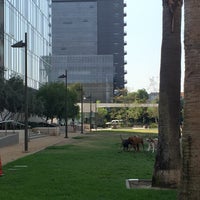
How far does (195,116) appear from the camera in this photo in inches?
280

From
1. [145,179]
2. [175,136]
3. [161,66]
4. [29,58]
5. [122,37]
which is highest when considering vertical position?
[122,37]

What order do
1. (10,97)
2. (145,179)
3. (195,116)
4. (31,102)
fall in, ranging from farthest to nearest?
(31,102) < (10,97) < (145,179) < (195,116)

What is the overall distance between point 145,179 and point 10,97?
105 feet

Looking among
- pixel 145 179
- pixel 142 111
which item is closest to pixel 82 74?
pixel 142 111

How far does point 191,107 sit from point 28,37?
6215 cm

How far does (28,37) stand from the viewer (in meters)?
67.9

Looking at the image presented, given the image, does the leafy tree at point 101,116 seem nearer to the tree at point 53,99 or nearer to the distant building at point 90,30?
the distant building at point 90,30

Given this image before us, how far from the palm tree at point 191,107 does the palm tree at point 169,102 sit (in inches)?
190

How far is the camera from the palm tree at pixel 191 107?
7125 mm

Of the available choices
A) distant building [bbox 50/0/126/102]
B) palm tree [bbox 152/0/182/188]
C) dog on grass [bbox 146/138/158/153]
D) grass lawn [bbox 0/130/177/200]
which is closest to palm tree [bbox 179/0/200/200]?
grass lawn [bbox 0/130/177/200]

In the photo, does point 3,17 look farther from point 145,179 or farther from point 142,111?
point 142,111

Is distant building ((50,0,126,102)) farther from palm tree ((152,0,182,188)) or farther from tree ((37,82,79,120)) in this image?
palm tree ((152,0,182,188))

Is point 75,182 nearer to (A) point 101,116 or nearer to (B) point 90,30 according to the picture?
(A) point 101,116

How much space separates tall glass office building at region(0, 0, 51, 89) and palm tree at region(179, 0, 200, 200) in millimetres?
38365
